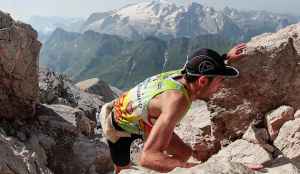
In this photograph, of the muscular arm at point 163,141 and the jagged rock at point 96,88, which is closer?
the muscular arm at point 163,141

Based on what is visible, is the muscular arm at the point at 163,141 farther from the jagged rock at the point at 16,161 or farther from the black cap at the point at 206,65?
the jagged rock at the point at 16,161

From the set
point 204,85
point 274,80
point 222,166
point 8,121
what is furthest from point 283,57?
point 8,121

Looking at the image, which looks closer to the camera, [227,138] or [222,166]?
[222,166]

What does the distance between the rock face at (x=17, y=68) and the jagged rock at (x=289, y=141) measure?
10.8 m

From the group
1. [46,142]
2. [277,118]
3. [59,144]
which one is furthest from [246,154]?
[46,142]

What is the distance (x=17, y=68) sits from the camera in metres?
9.65

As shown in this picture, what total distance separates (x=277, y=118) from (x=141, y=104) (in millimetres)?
4760

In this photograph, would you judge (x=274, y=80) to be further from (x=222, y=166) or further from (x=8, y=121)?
(x=8, y=121)

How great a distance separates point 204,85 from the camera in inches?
153

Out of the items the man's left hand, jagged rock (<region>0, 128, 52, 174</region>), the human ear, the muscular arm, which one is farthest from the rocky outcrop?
the man's left hand

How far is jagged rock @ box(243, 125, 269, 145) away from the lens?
6.35 meters

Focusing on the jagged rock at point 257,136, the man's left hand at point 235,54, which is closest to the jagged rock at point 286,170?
the jagged rock at point 257,136

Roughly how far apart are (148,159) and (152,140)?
296 mm

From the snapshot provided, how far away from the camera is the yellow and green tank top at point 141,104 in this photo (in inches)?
155
